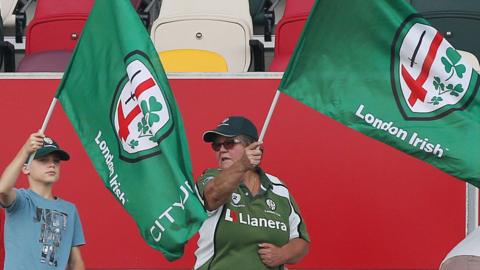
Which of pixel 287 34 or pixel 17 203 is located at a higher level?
pixel 17 203

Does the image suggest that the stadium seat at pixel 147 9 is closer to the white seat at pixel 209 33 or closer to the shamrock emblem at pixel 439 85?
the white seat at pixel 209 33

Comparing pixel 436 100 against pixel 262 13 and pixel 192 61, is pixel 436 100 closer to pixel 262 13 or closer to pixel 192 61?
pixel 192 61

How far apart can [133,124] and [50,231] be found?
0.62 metres

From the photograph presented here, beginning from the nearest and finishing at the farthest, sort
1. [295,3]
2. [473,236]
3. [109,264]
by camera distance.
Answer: [473,236], [109,264], [295,3]

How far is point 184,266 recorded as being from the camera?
764 cm

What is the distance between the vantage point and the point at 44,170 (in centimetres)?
683

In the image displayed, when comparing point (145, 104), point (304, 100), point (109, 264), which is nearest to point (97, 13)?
point (145, 104)

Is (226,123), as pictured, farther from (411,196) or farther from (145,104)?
(411,196)

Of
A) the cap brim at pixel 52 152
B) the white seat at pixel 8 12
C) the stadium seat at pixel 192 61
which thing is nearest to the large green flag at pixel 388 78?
the cap brim at pixel 52 152

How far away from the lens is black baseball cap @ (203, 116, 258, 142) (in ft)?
21.7

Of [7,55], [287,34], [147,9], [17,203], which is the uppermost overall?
[17,203]

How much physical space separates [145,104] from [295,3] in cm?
245

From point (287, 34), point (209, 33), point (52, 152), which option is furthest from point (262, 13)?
point (52, 152)

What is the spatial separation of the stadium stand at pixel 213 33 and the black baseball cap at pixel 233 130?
5.84 ft
